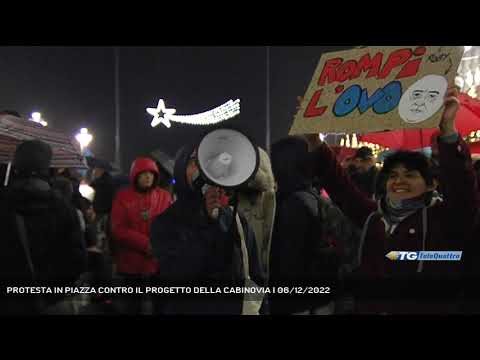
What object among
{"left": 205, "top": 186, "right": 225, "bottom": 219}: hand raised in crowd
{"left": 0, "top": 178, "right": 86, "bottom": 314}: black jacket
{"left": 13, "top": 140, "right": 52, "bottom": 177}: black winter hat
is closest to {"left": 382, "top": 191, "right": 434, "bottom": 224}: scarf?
{"left": 205, "top": 186, "right": 225, "bottom": 219}: hand raised in crowd

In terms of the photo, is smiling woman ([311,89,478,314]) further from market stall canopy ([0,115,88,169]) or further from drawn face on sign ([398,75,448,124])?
market stall canopy ([0,115,88,169])

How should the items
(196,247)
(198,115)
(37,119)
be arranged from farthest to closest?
(37,119) < (198,115) < (196,247)

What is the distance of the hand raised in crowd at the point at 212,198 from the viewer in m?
3.56

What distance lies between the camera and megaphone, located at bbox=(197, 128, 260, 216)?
11.6ft

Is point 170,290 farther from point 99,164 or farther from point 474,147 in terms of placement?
point 474,147

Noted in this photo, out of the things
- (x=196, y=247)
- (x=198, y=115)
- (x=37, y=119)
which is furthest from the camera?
(x=37, y=119)

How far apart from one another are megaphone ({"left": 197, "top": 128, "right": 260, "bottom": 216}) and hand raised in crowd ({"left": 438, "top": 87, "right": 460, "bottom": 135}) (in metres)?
1.08

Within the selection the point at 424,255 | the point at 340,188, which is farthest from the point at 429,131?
the point at 424,255

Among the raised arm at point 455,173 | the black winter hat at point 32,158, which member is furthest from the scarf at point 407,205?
the black winter hat at point 32,158

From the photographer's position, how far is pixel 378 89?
379cm

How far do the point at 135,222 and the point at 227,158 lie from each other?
2.17 ft

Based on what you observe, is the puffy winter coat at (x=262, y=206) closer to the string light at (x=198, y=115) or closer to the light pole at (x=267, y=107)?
the light pole at (x=267, y=107)

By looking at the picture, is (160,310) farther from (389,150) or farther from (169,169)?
(389,150)

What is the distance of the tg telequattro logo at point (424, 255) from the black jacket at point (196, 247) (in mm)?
803
